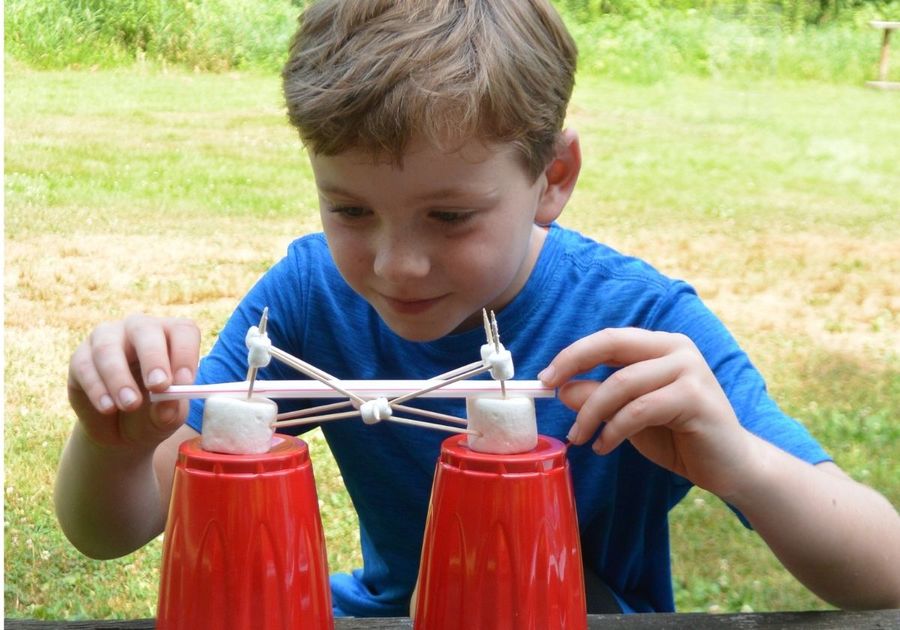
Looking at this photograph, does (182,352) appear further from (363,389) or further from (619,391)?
(619,391)

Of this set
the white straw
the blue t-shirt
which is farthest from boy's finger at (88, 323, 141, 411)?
the blue t-shirt

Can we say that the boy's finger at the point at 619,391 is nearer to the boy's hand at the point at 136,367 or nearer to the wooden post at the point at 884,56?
the boy's hand at the point at 136,367

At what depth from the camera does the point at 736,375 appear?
1326 millimetres

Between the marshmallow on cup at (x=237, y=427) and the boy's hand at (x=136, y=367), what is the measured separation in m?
0.11

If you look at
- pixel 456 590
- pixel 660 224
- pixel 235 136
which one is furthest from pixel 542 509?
pixel 235 136

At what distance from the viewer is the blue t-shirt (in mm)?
1484

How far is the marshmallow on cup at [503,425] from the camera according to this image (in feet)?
2.70

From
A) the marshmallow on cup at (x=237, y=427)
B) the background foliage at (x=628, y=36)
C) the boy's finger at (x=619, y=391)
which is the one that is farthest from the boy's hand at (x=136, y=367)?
the background foliage at (x=628, y=36)

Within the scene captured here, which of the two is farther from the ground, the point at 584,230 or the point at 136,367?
the point at 136,367

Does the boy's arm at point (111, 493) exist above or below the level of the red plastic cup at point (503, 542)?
below

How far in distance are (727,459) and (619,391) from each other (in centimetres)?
16

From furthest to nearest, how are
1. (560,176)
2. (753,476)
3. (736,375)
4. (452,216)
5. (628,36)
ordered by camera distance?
(628,36), (560,176), (736,375), (452,216), (753,476)

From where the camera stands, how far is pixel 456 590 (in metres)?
0.83

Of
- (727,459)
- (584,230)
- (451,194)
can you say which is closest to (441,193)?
(451,194)
